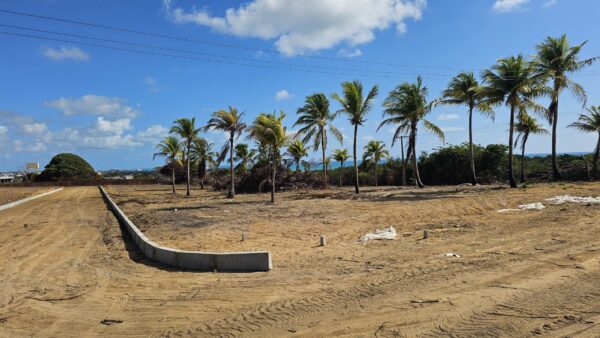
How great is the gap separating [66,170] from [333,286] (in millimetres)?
77367

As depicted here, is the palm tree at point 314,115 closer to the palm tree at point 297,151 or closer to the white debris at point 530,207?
the palm tree at point 297,151

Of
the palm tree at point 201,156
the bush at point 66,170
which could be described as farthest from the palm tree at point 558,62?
the bush at point 66,170

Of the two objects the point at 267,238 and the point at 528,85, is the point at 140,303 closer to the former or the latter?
the point at 267,238

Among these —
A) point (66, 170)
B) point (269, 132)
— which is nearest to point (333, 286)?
point (269, 132)

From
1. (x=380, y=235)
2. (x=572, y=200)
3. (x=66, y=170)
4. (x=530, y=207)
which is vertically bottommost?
(x=380, y=235)

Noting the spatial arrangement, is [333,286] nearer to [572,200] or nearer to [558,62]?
[572,200]

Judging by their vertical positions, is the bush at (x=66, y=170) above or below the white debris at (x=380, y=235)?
above

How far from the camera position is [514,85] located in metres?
23.8

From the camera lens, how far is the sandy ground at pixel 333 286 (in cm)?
475

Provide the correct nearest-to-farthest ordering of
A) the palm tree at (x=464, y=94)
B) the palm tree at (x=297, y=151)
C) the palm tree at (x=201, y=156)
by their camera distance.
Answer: the palm tree at (x=464, y=94)
the palm tree at (x=297, y=151)
the palm tree at (x=201, y=156)

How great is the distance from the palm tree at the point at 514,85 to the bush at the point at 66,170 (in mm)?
65744

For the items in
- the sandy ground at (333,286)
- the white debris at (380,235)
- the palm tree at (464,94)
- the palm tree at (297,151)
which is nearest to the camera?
the sandy ground at (333,286)

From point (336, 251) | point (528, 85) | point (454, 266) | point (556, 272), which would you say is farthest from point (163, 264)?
point (528, 85)

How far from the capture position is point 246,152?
43.6m
